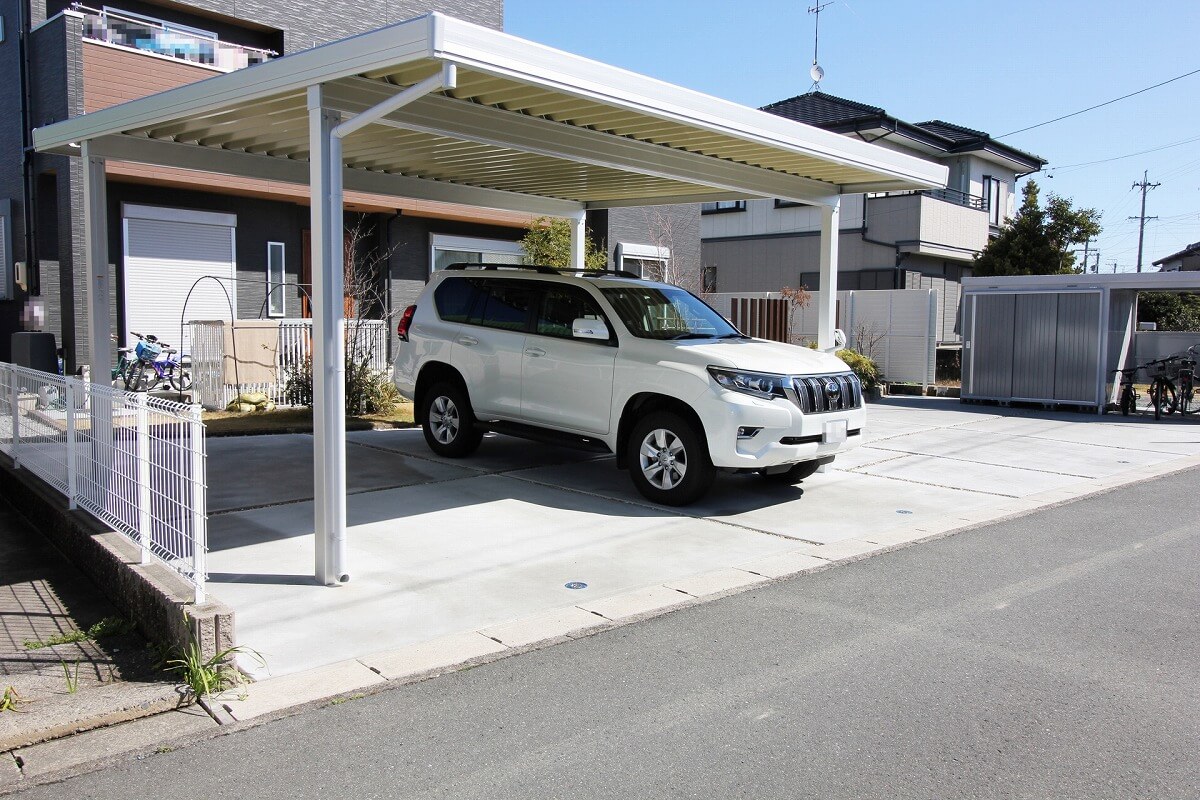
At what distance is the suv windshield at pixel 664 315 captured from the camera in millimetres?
8805

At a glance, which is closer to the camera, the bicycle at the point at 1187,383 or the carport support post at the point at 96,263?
the carport support post at the point at 96,263

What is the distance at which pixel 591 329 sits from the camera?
341 inches

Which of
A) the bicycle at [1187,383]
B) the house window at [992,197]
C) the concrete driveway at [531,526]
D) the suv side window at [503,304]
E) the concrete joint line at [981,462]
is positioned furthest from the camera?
the house window at [992,197]

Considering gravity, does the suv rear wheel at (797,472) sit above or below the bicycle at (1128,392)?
below

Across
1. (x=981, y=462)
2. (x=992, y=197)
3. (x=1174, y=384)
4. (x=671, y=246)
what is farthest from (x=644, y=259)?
(x=992, y=197)

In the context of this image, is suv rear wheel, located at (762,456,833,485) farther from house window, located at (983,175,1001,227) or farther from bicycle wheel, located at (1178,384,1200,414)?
house window, located at (983,175,1001,227)

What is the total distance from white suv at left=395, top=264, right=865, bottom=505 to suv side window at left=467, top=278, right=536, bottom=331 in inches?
0.5

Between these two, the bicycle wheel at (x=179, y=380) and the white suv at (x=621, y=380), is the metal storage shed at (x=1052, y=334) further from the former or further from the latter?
the bicycle wheel at (x=179, y=380)

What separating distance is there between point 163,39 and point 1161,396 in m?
17.1

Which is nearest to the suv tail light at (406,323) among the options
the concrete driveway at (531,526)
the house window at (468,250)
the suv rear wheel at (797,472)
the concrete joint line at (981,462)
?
the concrete driveway at (531,526)

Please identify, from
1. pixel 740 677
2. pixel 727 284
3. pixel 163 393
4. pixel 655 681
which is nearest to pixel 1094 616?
pixel 740 677

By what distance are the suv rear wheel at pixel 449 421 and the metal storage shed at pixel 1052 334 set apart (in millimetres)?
11458

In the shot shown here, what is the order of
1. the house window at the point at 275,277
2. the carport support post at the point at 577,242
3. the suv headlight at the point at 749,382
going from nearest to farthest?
the suv headlight at the point at 749,382
the carport support post at the point at 577,242
the house window at the point at 275,277

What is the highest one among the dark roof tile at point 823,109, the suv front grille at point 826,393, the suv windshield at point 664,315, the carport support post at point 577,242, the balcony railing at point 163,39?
the dark roof tile at point 823,109
